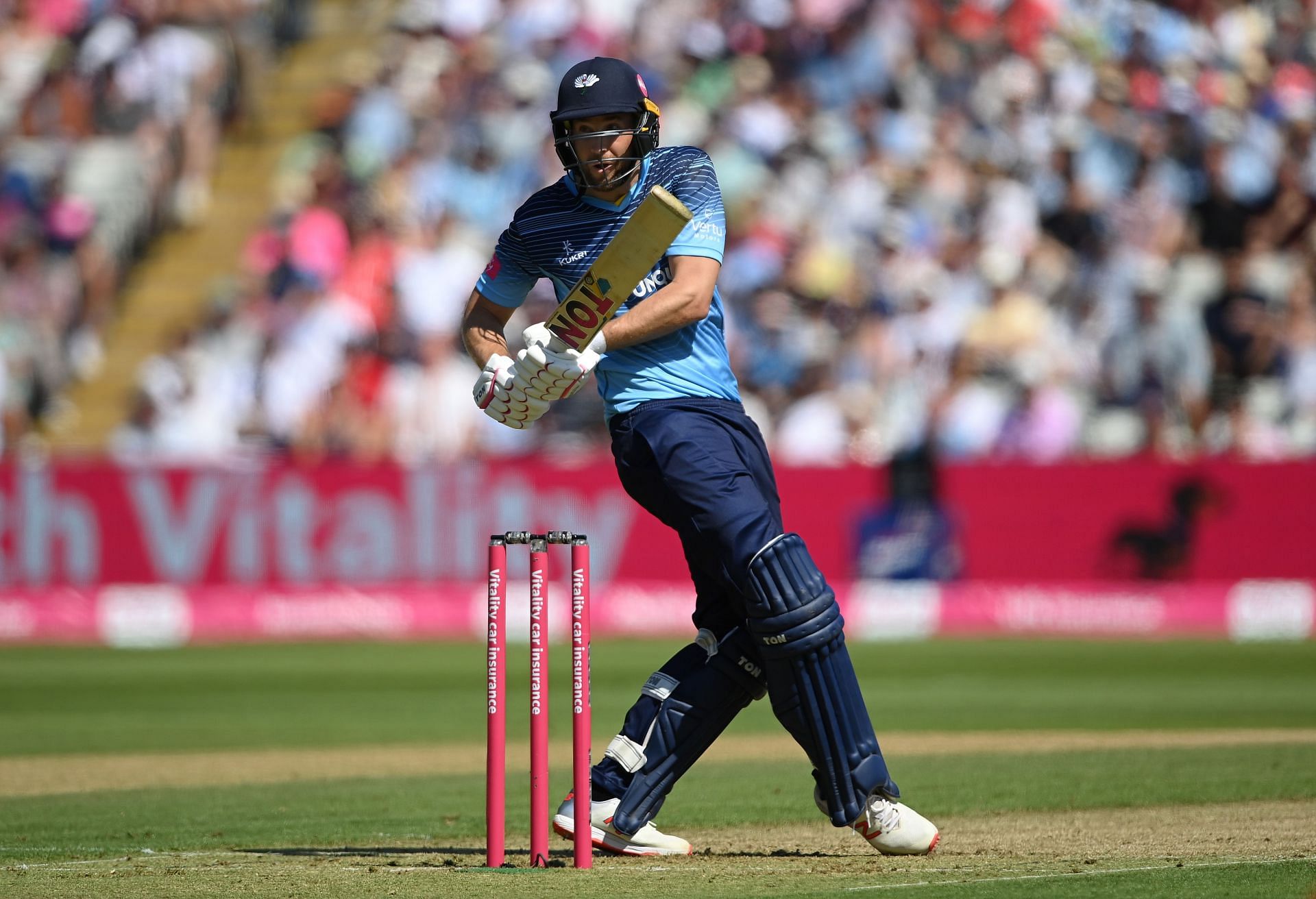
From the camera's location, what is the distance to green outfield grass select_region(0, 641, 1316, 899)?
527cm

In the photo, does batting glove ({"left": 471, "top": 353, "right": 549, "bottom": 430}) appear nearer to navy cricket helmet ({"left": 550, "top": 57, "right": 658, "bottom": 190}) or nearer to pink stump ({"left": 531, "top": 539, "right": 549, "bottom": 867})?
pink stump ({"left": 531, "top": 539, "right": 549, "bottom": 867})

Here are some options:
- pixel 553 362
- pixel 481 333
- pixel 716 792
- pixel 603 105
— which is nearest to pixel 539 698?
pixel 553 362

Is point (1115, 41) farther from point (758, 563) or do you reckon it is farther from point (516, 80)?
point (758, 563)

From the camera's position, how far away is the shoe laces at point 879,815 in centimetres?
549

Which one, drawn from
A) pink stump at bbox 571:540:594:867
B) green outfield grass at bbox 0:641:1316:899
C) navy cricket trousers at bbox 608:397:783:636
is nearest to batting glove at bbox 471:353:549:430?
navy cricket trousers at bbox 608:397:783:636

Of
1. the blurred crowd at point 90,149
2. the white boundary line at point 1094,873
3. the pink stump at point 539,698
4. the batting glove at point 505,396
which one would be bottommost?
the white boundary line at point 1094,873

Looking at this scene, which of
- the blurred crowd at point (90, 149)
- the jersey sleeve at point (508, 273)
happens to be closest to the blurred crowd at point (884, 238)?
the blurred crowd at point (90, 149)

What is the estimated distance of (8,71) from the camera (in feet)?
70.6

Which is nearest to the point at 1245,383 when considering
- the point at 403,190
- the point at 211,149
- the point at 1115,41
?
the point at 1115,41

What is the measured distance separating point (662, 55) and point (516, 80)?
154 centimetres

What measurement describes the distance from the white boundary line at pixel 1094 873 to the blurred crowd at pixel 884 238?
10.4 meters

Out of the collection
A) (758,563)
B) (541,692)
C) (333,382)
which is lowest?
(541,692)

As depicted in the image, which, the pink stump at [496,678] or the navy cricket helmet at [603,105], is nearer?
the pink stump at [496,678]

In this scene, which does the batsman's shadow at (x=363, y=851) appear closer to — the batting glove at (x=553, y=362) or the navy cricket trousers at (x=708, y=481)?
the navy cricket trousers at (x=708, y=481)
